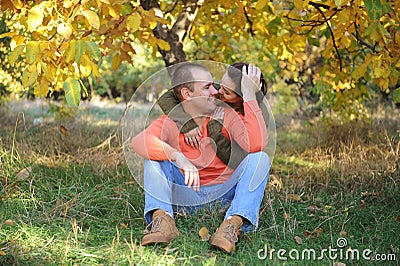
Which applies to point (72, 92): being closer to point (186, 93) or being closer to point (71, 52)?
point (71, 52)

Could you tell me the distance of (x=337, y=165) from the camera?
132 inches

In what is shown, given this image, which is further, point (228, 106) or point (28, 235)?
point (228, 106)

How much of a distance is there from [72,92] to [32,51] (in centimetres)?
22

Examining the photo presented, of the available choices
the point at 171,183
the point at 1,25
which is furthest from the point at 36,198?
the point at 1,25

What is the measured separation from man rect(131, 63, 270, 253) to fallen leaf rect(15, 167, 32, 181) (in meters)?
0.73

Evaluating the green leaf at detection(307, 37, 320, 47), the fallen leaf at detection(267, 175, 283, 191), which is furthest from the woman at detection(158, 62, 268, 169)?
the green leaf at detection(307, 37, 320, 47)

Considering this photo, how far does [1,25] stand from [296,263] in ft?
8.81

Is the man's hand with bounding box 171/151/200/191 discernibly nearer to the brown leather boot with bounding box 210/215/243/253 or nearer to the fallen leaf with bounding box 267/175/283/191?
the brown leather boot with bounding box 210/215/243/253

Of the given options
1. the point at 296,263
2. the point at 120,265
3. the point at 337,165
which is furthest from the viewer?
the point at 337,165

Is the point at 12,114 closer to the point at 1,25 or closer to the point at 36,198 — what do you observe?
the point at 1,25

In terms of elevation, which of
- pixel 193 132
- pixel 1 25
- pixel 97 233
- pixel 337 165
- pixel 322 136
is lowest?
pixel 322 136

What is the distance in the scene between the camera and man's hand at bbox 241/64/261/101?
2465 millimetres

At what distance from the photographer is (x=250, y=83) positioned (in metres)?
2.48

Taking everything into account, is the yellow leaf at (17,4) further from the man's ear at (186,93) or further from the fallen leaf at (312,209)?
the fallen leaf at (312,209)
